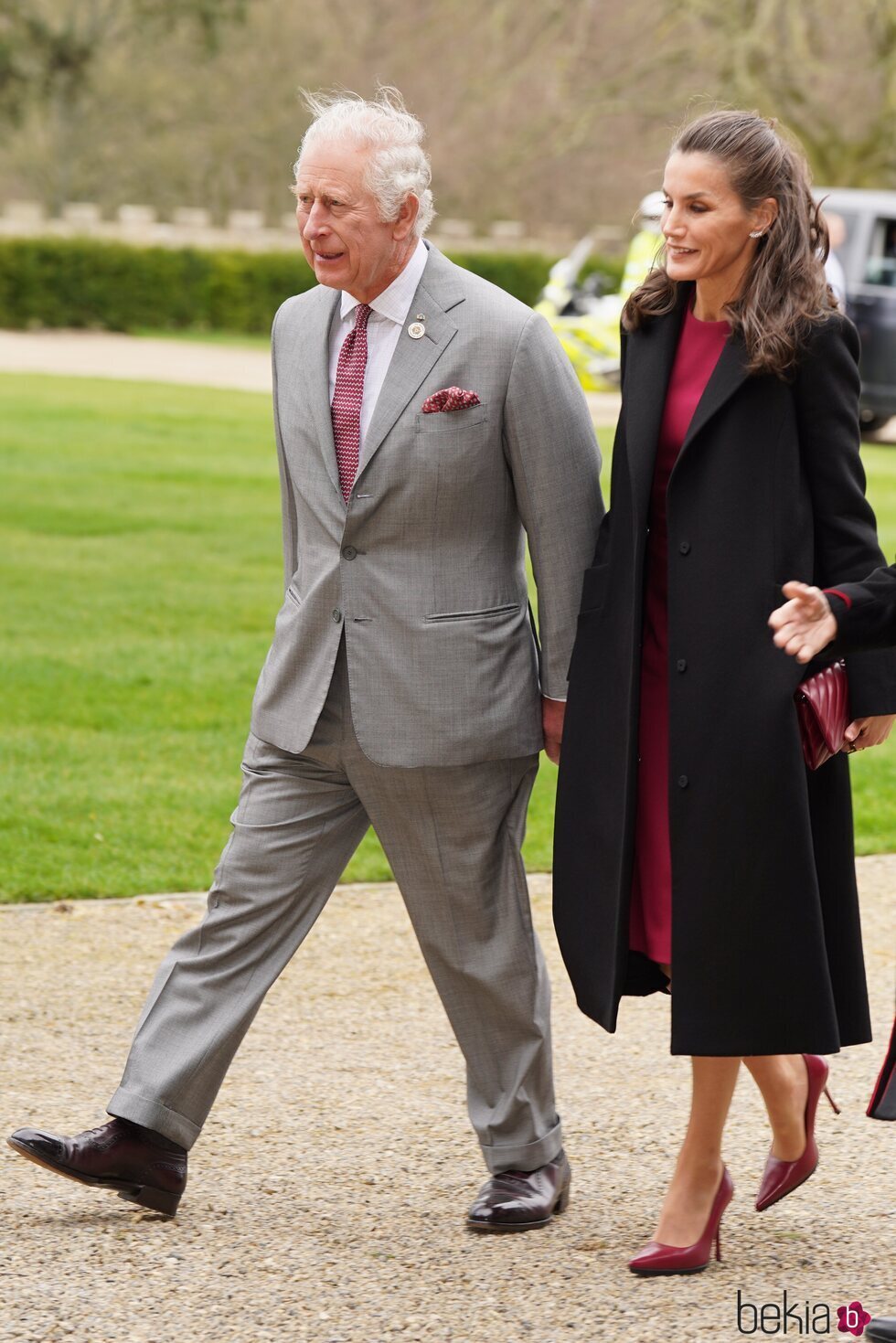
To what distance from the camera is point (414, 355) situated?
10.4ft

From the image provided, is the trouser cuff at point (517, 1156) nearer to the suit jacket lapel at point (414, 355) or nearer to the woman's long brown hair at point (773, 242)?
the suit jacket lapel at point (414, 355)

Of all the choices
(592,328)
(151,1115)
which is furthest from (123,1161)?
(592,328)

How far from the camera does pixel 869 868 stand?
5887 mm

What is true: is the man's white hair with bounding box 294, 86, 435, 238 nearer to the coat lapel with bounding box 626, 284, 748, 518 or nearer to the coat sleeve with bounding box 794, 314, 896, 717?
the coat lapel with bounding box 626, 284, 748, 518

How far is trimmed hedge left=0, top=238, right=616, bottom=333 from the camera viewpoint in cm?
3269

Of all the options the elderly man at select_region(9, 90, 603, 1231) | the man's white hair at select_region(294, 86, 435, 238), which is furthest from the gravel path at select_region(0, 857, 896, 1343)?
the man's white hair at select_region(294, 86, 435, 238)

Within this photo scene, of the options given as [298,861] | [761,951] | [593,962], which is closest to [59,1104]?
[298,861]

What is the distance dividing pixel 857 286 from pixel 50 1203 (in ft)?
54.3

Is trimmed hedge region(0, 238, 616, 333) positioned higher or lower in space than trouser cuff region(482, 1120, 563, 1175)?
lower

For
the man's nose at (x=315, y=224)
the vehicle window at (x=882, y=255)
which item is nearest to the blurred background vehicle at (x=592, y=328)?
the vehicle window at (x=882, y=255)

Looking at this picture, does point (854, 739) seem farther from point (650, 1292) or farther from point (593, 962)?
point (650, 1292)

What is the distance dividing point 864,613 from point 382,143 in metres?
1.10

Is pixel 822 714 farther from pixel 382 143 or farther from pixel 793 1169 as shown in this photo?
pixel 382 143

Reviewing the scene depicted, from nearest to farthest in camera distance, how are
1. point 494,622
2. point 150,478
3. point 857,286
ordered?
point 494,622 → point 150,478 → point 857,286
